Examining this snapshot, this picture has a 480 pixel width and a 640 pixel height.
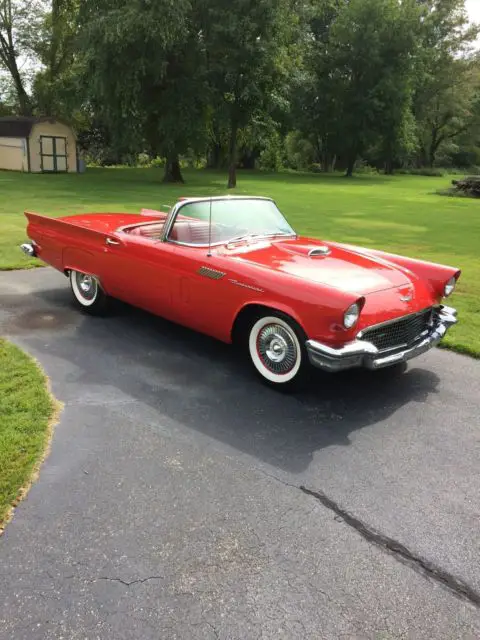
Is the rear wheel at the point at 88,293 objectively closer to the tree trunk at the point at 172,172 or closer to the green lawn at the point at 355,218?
the green lawn at the point at 355,218

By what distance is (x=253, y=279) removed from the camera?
4.20m

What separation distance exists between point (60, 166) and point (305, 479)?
35144mm

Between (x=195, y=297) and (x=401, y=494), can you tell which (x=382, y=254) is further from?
(x=401, y=494)

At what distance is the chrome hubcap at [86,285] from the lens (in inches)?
235

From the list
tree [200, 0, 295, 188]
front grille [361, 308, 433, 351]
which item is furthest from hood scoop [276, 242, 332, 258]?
tree [200, 0, 295, 188]

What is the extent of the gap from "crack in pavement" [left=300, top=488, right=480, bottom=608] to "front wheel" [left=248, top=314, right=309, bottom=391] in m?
1.31

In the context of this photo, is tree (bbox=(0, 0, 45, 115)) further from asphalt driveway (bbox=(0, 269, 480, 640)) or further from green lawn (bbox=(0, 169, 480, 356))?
asphalt driveway (bbox=(0, 269, 480, 640))

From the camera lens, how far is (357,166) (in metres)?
61.6

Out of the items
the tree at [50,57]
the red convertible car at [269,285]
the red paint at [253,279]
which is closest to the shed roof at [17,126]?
the tree at [50,57]

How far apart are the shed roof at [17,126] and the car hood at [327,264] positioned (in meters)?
33.0

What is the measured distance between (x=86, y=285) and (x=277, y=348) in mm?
2794

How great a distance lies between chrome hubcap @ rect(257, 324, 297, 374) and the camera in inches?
165

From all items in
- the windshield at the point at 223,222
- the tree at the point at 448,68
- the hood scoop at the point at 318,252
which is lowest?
the hood scoop at the point at 318,252

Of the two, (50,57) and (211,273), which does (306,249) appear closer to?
(211,273)
